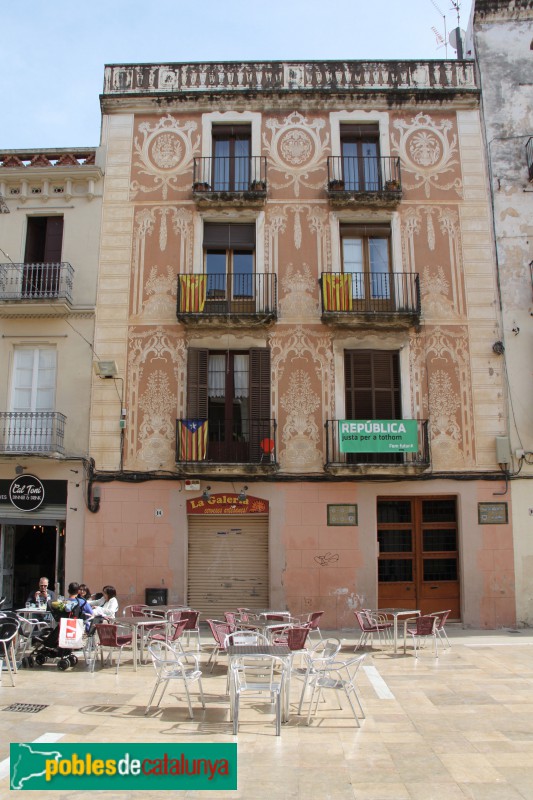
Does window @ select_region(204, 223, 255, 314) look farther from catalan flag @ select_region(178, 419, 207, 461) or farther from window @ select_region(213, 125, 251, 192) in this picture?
catalan flag @ select_region(178, 419, 207, 461)

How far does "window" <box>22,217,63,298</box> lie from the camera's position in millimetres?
17312

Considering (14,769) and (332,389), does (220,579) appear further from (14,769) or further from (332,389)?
(14,769)

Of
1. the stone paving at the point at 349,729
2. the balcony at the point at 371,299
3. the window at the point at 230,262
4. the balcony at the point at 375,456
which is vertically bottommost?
the stone paving at the point at 349,729

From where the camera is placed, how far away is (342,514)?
53.2 ft

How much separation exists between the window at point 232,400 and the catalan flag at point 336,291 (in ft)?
6.36

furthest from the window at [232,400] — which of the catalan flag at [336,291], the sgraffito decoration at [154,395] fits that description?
the catalan flag at [336,291]

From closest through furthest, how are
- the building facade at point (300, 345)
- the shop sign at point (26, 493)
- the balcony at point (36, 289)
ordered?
1. the building facade at point (300, 345)
2. the shop sign at point (26, 493)
3. the balcony at point (36, 289)

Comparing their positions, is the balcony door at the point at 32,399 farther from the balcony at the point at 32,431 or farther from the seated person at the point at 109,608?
the seated person at the point at 109,608

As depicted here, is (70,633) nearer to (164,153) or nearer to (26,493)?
(26,493)

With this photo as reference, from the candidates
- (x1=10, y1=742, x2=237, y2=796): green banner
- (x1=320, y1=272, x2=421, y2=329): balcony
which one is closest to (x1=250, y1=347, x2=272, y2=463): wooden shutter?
(x1=320, y1=272, x2=421, y2=329): balcony

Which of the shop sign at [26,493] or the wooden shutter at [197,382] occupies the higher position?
the wooden shutter at [197,382]

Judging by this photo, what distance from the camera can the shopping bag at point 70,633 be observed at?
426 inches

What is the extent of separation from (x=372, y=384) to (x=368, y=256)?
11.1ft

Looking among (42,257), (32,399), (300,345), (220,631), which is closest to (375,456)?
(300,345)
